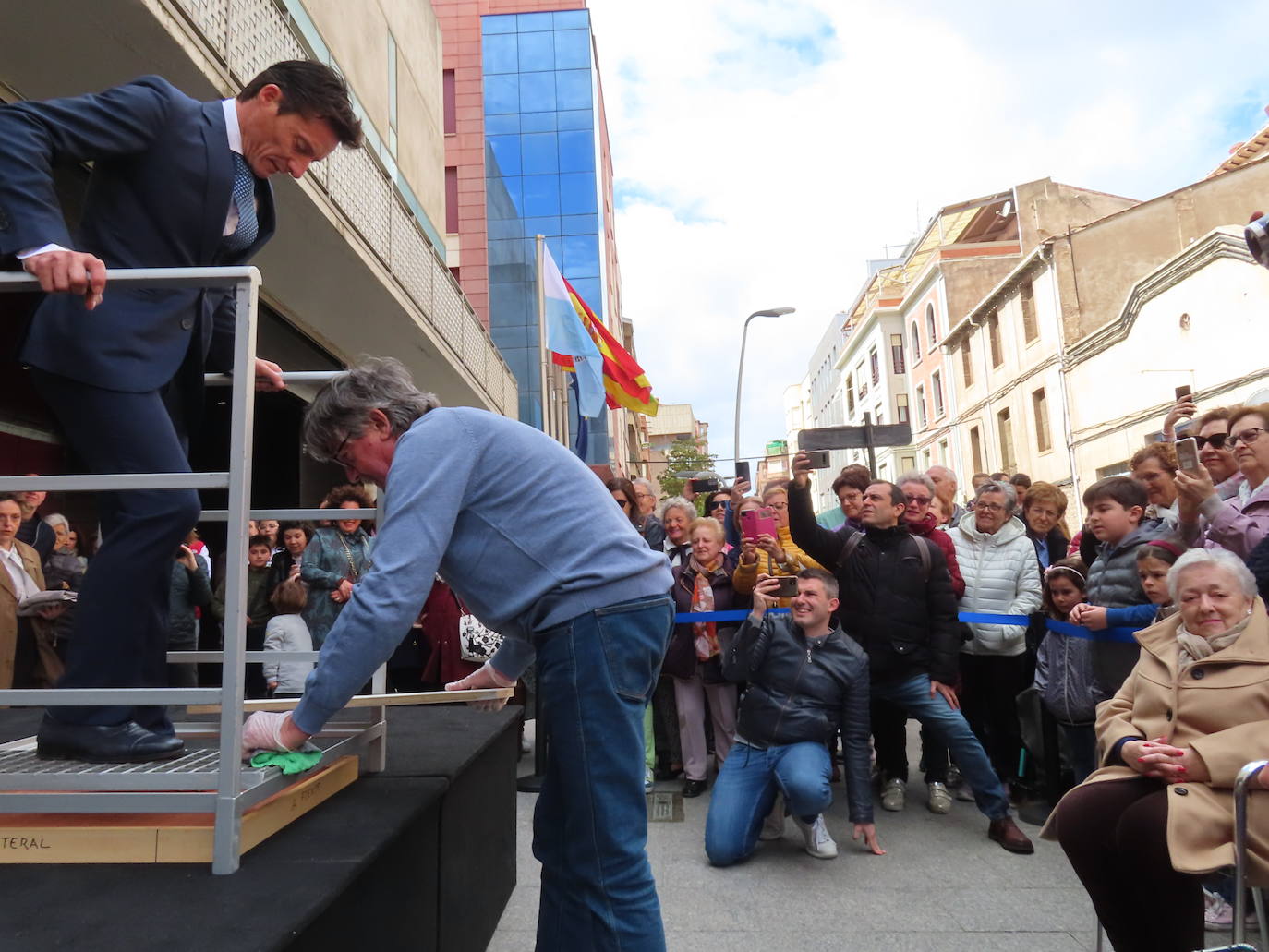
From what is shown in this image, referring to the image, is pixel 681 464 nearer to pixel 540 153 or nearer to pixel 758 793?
pixel 540 153

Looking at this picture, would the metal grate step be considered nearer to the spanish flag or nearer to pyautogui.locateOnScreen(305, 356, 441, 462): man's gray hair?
pyautogui.locateOnScreen(305, 356, 441, 462): man's gray hair

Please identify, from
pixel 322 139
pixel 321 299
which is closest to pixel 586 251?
pixel 321 299

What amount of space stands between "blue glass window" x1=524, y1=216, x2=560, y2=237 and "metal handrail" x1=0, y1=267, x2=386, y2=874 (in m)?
32.0

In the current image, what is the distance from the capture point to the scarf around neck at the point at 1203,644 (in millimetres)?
2820

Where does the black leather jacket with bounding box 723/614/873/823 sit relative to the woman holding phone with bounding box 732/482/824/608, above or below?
below

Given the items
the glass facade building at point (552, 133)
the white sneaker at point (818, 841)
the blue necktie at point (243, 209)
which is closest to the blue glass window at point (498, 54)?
the glass facade building at point (552, 133)

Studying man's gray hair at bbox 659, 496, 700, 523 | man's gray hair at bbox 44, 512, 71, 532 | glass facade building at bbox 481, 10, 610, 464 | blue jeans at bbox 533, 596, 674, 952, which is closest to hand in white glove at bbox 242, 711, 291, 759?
blue jeans at bbox 533, 596, 674, 952

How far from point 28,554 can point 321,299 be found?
15.8ft

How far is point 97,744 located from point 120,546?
44 centimetres

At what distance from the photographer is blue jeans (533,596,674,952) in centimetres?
188

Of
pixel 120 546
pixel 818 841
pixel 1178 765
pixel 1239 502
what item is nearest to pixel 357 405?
pixel 120 546

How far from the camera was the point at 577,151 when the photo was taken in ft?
108

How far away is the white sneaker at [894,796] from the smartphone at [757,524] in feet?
5.23

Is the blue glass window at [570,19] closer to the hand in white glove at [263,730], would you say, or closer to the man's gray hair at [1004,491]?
the man's gray hair at [1004,491]
